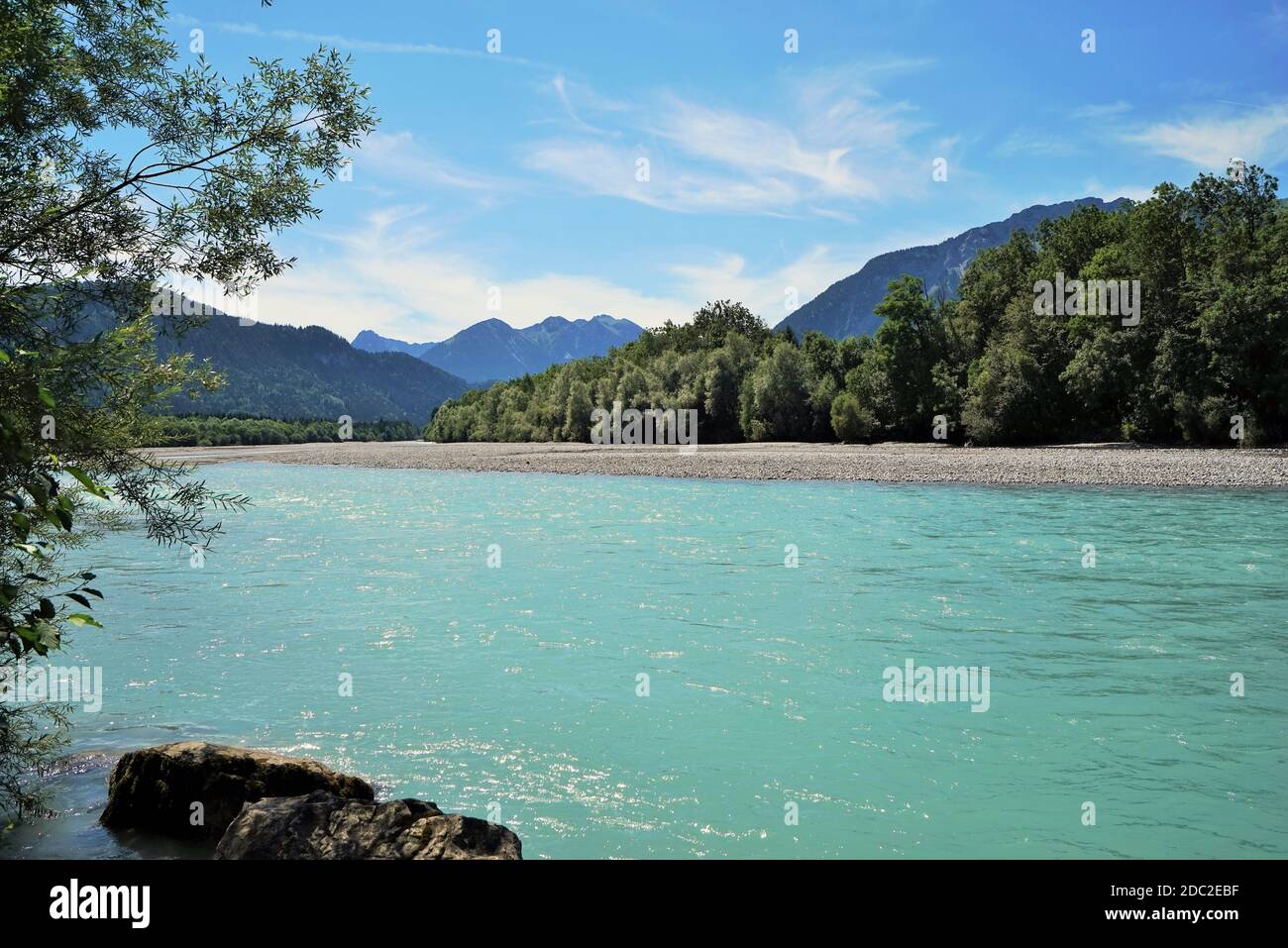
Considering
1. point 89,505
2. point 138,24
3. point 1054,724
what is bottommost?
point 1054,724

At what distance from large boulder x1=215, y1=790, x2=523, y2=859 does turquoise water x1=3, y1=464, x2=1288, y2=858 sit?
1986 millimetres

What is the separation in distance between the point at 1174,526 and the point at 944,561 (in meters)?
10.1

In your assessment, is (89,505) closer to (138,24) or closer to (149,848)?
(149,848)

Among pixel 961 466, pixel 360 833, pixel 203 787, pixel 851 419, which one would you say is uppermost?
pixel 851 419

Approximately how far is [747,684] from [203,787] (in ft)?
24.8

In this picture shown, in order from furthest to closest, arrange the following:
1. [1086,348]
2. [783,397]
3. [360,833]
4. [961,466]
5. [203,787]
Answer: [783,397] → [1086,348] → [961,466] → [203,787] → [360,833]

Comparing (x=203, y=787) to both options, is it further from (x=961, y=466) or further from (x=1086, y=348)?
(x=1086, y=348)

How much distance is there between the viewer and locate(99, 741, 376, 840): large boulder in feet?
24.1

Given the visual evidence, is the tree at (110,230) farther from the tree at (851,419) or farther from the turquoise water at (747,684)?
the tree at (851,419)

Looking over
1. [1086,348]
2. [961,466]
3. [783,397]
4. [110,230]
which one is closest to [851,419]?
[783,397]

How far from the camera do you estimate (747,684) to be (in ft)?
41.7

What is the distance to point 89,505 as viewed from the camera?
8.48m
